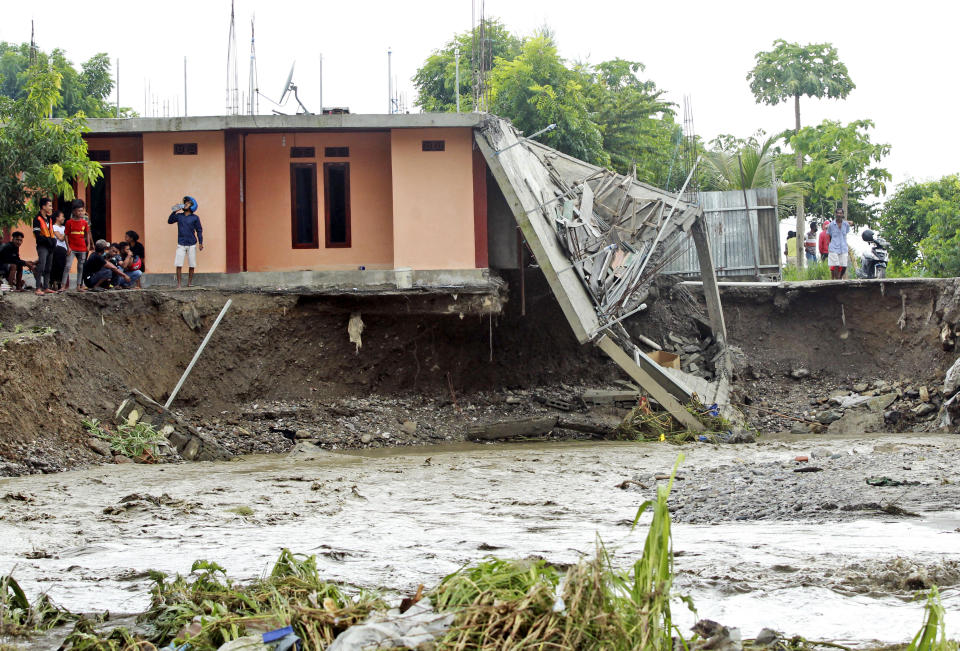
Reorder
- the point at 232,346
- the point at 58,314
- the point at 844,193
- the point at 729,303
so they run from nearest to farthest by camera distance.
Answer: the point at 58,314, the point at 232,346, the point at 729,303, the point at 844,193

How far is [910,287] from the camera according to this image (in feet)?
60.3

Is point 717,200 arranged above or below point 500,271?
above

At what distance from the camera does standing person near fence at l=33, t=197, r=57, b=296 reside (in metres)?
13.2

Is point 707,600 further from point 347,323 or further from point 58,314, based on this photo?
point 347,323

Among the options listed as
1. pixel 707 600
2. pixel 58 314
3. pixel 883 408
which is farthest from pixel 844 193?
pixel 707 600

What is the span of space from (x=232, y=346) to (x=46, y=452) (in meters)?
4.74

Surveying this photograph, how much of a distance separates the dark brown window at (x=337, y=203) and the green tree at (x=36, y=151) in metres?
4.56

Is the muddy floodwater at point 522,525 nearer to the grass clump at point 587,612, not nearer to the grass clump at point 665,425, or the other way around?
the grass clump at point 587,612

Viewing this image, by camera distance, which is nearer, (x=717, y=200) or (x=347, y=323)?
(x=347, y=323)

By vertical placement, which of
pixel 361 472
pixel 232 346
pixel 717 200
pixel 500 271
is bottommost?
pixel 361 472

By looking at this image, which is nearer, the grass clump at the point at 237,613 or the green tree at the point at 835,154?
the grass clump at the point at 237,613

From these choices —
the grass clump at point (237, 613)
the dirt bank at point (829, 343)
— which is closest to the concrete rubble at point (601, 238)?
the dirt bank at point (829, 343)

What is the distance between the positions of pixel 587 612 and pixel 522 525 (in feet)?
13.8

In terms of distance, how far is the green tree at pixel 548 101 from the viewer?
79.8 ft
